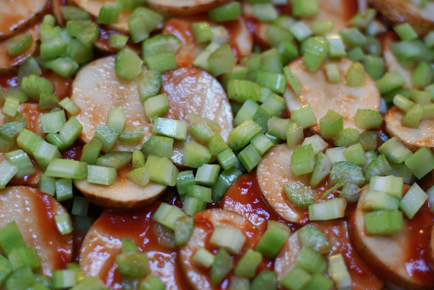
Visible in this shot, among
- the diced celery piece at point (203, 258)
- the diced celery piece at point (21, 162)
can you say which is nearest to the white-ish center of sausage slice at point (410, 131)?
the diced celery piece at point (203, 258)

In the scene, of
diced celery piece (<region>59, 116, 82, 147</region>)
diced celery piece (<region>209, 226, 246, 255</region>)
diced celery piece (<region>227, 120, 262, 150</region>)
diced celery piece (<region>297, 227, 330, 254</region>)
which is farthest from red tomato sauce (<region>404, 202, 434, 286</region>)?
diced celery piece (<region>59, 116, 82, 147</region>)

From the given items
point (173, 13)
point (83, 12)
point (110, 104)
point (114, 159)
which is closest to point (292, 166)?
point (114, 159)

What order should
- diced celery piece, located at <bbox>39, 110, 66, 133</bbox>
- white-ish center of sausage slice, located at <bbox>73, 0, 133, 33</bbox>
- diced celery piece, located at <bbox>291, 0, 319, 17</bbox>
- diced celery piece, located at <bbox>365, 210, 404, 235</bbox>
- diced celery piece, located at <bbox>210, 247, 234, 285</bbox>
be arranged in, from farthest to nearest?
diced celery piece, located at <bbox>291, 0, 319, 17</bbox>, white-ish center of sausage slice, located at <bbox>73, 0, 133, 33</bbox>, diced celery piece, located at <bbox>39, 110, 66, 133</bbox>, diced celery piece, located at <bbox>365, 210, 404, 235</bbox>, diced celery piece, located at <bbox>210, 247, 234, 285</bbox>

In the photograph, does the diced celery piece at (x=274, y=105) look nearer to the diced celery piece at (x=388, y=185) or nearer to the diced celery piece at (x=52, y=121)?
the diced celery piece at (x=388, y=185)

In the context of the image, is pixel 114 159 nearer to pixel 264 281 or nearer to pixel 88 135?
pixel 88 135

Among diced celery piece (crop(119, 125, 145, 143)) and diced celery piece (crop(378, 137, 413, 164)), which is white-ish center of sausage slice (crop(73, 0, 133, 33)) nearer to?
diced celery piece (crop(119, 125, 145, 143))
